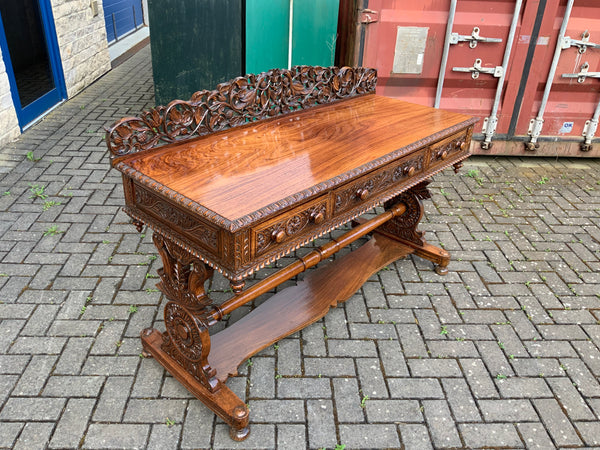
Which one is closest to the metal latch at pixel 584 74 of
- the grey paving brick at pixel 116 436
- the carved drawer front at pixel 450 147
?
the carved drawer front at pixel 450 147

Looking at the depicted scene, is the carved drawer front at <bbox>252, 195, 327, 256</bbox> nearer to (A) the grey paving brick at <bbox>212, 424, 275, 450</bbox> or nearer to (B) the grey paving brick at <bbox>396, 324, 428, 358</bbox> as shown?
(A) the grey paving brick at <bbox>212, 424, 275, 450</bbox>

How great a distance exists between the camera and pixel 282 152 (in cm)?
263

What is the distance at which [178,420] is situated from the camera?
2.59 meters

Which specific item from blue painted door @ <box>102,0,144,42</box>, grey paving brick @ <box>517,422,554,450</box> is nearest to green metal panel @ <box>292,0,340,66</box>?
grey paving brick @ <box>517,422,554,450</box>

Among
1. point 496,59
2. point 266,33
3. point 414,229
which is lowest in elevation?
point 414,229

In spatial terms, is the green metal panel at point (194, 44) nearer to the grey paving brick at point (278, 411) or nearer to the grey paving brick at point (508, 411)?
the grey paving brick at point (278, 411)

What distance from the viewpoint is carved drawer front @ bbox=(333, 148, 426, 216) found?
2520mm

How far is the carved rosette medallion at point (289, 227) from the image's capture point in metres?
2.15

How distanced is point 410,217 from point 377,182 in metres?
1.31

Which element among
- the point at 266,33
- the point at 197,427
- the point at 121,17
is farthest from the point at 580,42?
the point at 121,17

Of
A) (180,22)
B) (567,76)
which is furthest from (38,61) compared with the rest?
(567,76)

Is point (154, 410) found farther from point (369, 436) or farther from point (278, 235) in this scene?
point (278, 235)

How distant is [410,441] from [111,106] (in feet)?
20.7

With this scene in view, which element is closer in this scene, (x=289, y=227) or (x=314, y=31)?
(x=289, y=227)
